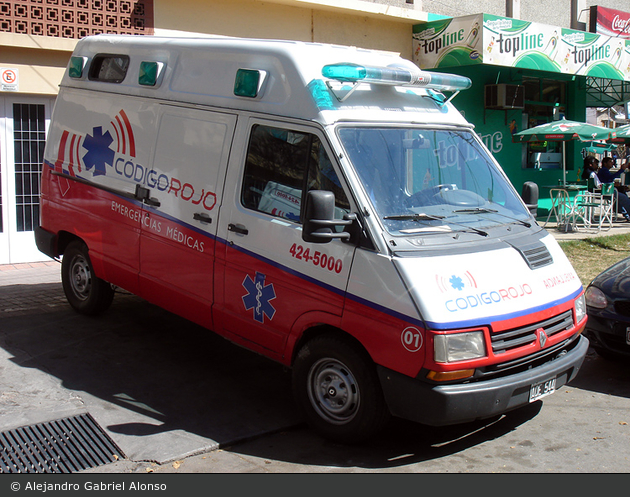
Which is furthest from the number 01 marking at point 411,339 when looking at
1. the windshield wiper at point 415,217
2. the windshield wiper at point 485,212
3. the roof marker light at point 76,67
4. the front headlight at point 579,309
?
the roof marker light at point 76,67

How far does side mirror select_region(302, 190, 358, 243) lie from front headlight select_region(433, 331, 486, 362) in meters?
0.94

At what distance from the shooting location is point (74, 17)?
10281mm

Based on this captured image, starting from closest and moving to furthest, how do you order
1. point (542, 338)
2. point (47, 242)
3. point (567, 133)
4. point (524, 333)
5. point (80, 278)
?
point (524, 333) → point (542, 338) → point (80, 278) → point (47, 242) → point (567, 133)

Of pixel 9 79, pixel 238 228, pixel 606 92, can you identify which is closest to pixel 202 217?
pixel 238 228

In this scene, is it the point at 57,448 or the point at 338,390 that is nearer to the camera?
the point at 57,448

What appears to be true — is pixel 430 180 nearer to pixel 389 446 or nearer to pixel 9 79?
pixel 389 446

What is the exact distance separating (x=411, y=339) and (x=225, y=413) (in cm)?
181

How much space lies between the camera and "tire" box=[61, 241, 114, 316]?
23.5ft

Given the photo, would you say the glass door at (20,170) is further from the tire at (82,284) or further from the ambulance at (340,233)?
the ambulance at (340,233)

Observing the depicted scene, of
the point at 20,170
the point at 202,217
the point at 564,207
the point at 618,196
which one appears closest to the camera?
the point at 202,217

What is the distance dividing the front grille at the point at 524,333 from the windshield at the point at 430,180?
0.81m

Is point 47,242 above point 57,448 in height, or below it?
above
